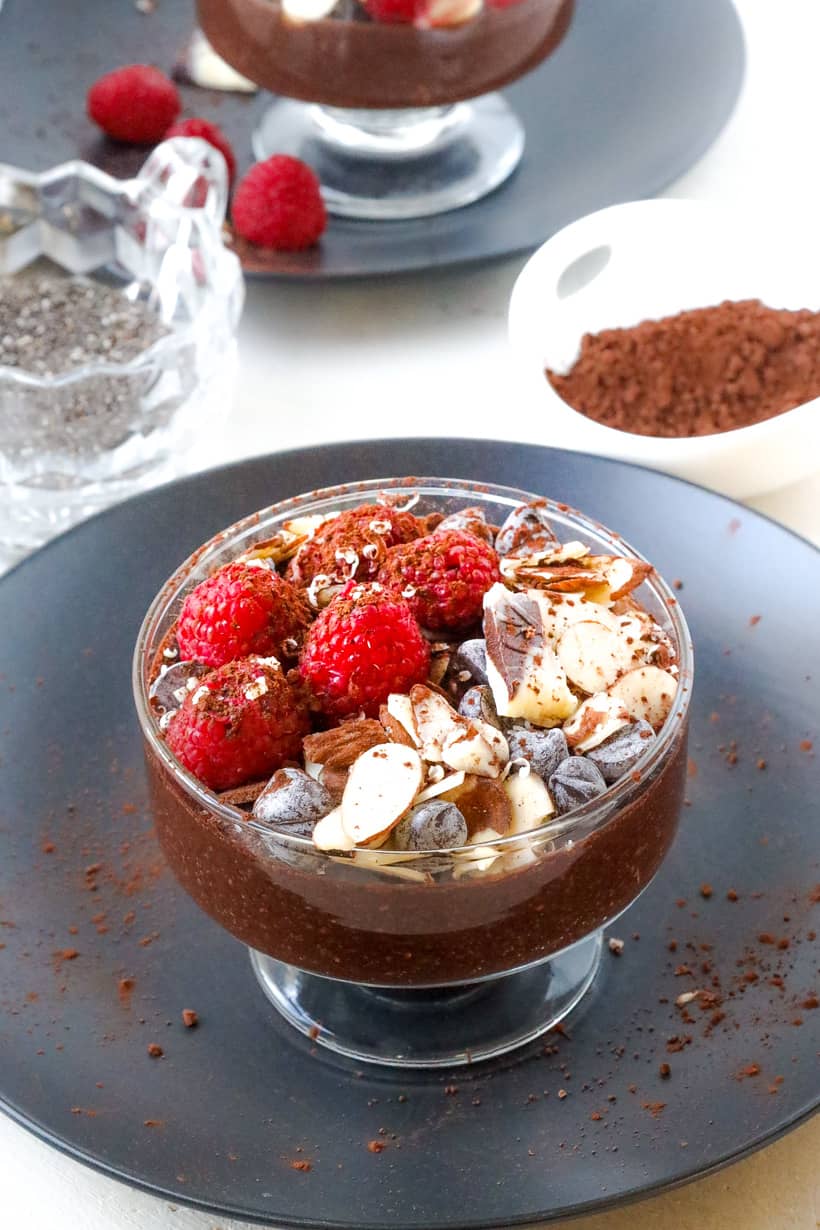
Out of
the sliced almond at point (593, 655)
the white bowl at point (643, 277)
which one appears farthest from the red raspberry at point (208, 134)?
the sliced almond at point (593, 655)

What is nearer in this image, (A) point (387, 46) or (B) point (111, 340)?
(B) point (111, 340)

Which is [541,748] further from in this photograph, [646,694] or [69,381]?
[69,381]

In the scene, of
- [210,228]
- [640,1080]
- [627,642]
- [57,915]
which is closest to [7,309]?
[210,228]

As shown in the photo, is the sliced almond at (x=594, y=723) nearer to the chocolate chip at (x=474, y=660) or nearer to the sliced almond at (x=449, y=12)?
the chocolate chip at (x=474, y=660)

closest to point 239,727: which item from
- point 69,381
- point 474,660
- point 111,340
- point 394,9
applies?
point 474,660

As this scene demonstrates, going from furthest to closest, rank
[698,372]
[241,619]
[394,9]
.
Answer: [394,9] → [698,372] → [241,619]

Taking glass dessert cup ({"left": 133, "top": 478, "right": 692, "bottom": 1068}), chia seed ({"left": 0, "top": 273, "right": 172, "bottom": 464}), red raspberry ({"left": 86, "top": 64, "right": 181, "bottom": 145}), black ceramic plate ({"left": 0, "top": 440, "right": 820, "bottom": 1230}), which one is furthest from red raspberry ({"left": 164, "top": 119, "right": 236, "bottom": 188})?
glass dessert cup ({"left": 133, "top": 478, "right": 692, "bottom": 1068})

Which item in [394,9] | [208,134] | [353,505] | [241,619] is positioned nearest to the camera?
[241,619]
